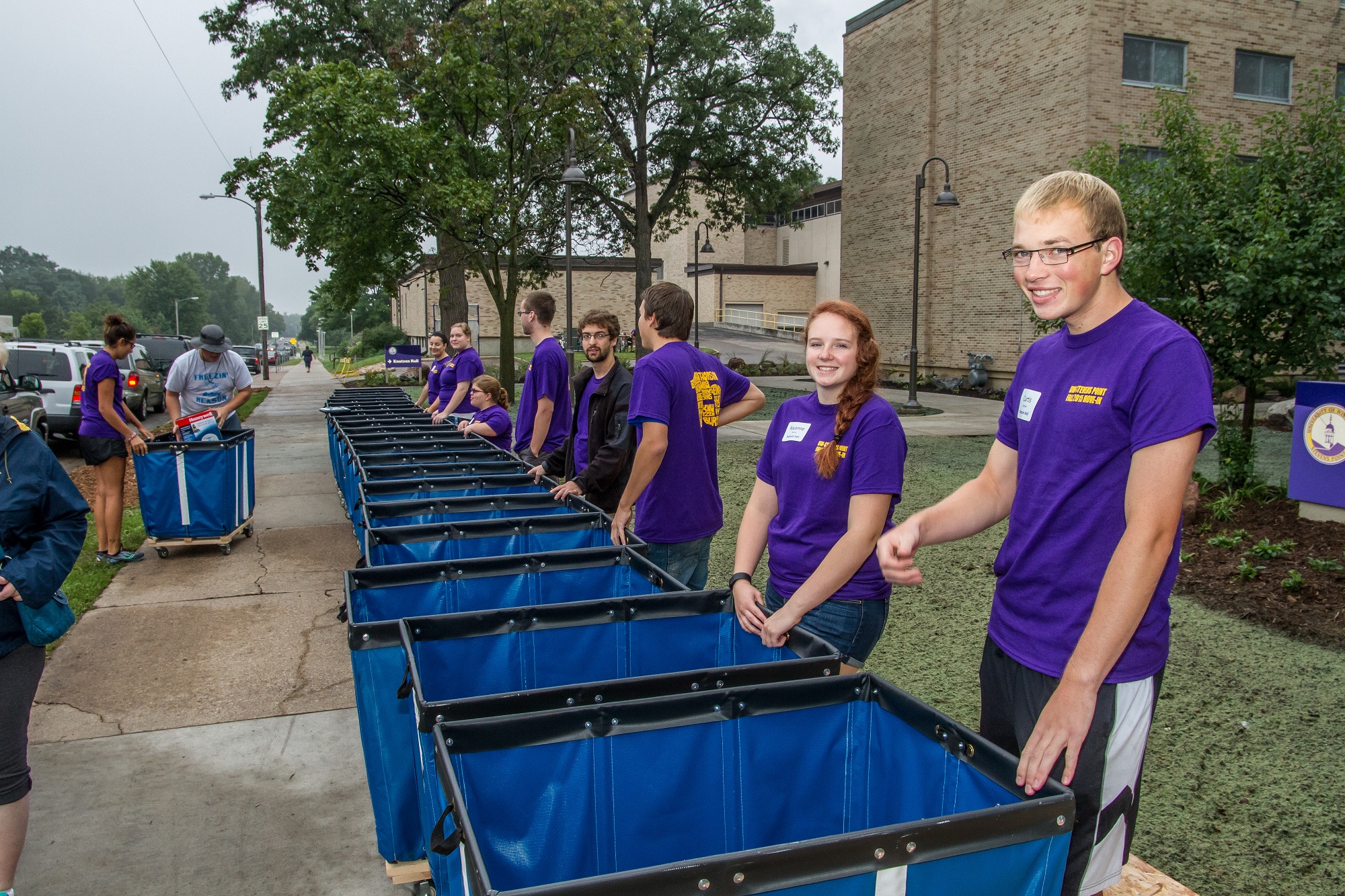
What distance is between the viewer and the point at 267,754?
177 inches

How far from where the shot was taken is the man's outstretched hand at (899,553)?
2.17 metres

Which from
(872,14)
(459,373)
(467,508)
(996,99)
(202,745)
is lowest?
(202,745)

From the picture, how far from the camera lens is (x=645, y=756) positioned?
2107 mm

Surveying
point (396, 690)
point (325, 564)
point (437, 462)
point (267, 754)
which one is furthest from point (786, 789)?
point (325, 564)

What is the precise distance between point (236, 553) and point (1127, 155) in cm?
996

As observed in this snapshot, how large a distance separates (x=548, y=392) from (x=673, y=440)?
237 centimetres

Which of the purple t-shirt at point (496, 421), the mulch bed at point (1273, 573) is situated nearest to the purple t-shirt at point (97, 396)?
the purple t-shirt at point (496, 421)

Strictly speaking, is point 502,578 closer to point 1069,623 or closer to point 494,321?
point 1069,623

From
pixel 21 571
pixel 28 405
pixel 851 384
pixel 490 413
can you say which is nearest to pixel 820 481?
pixel 851 384

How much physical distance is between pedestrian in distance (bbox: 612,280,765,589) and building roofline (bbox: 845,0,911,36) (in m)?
31.6

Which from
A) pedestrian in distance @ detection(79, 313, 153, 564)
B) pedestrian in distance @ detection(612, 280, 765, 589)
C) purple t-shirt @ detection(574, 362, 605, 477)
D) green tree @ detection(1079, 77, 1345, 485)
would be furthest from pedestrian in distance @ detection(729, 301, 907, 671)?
green tree @ detection(1079, 77, 1345, 485)

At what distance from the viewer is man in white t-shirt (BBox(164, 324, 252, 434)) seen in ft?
26.9

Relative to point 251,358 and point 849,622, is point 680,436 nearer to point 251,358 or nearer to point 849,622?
point 849,622

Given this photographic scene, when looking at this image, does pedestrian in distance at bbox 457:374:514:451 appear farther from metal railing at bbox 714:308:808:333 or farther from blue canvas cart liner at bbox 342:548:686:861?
metal railing at bbox 714:308:808:333
